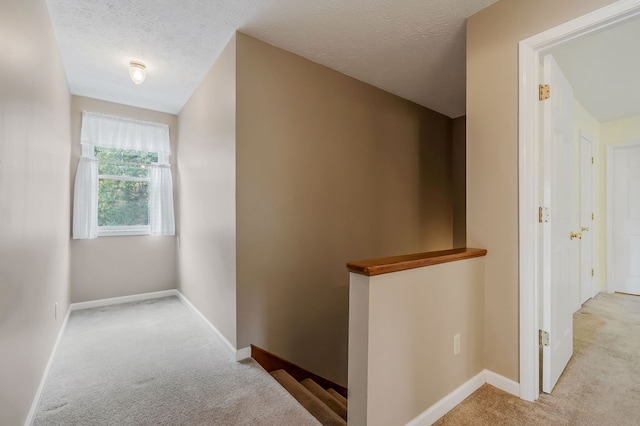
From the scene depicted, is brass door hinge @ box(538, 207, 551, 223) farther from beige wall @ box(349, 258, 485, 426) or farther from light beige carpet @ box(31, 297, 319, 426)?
light beige carpet @ box(31, 297, 319, 426)

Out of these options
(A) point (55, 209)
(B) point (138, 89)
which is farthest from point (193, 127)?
(A) point (55, 209)

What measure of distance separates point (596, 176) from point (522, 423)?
402 cm

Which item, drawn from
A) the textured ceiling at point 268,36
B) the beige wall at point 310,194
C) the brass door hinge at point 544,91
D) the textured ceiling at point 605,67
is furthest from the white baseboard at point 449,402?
the textured ceiling at point 268,36

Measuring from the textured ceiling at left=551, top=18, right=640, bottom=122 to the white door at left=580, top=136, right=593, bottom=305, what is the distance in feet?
1.57

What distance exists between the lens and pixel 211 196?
Answer: 2.82 meters

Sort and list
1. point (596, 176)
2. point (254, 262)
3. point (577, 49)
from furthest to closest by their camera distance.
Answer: point (596, 176) → point (254, 262) → point (577, 49)

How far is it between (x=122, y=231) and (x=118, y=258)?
0.36 metres

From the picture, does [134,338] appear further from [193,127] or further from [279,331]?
[193,127]

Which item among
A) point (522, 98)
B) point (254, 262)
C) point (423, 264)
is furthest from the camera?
point (254, 262)

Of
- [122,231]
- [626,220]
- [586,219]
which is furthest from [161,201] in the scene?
[626,220]

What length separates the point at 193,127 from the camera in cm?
342

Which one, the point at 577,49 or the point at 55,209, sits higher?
the point at 577,49

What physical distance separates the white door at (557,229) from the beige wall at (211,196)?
7.03ft

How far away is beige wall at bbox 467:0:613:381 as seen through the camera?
174 centimetres
